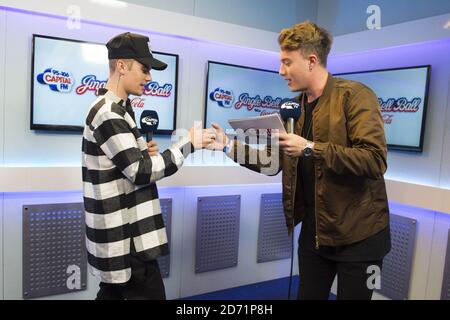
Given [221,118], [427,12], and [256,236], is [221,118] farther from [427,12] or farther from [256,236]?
[427,12]

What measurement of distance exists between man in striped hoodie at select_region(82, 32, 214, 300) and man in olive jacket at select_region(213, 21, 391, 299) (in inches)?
25.1

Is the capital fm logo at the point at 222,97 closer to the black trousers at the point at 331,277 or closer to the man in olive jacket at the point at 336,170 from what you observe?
the man in olive jacket at the point at 336,170

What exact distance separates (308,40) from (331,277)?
1.22 meters

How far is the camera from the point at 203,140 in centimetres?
201

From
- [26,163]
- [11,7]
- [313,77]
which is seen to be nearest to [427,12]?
[313,77]

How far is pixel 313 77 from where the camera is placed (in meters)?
1.93

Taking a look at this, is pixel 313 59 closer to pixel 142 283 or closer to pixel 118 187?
pixel 118 187

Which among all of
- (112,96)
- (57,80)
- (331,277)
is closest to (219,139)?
(112,96)

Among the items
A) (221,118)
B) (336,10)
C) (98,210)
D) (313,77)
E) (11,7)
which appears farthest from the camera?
(336,10)

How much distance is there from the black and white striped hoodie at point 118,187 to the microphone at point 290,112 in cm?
59

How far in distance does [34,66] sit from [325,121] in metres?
2.02

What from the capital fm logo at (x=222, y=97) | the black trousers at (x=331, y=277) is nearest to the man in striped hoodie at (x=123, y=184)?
the black trousers at (x=331, y=277)

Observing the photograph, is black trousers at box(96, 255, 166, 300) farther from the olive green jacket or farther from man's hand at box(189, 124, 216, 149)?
the olive green jacket

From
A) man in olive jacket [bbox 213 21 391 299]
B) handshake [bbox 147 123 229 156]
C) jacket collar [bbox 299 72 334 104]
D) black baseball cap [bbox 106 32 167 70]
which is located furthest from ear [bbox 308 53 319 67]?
black baseball cap [bbox 106 32 167 70]
